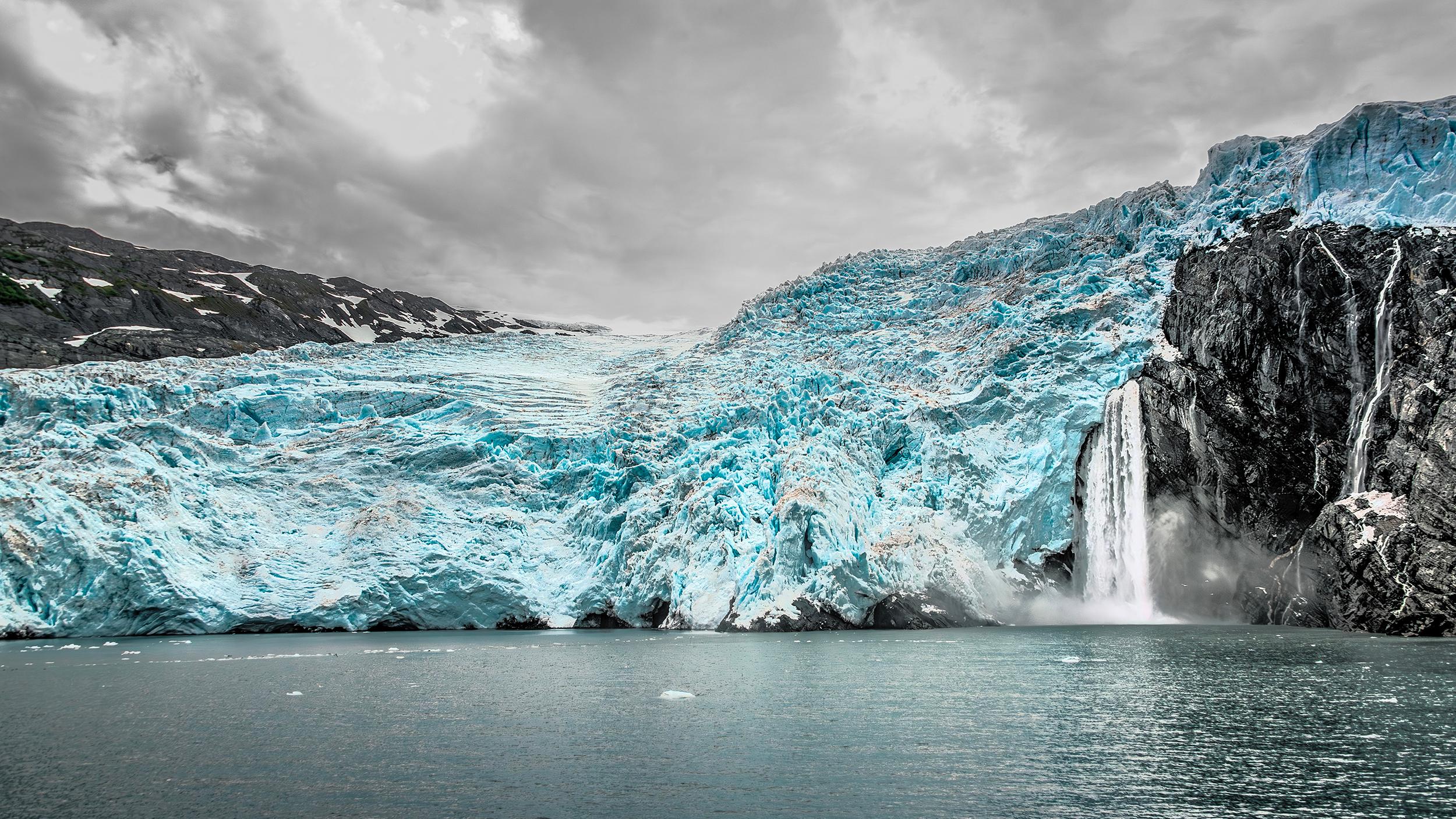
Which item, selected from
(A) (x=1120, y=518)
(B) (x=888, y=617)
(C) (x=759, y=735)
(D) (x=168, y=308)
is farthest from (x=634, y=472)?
(D) (x=168, y=308)

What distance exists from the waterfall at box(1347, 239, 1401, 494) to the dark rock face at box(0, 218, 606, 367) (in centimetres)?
6596

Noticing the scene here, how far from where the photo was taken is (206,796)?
8961 mm

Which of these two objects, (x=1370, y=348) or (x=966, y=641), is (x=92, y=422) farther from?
(x=1370, y=348)

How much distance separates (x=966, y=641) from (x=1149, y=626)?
8843mm

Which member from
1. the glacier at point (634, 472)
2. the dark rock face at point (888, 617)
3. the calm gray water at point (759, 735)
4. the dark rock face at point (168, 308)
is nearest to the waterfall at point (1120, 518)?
the glacier at point (634, 472)

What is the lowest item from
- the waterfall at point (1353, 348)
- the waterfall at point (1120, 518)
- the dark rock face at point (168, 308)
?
the waterfall at point (1120, 518)

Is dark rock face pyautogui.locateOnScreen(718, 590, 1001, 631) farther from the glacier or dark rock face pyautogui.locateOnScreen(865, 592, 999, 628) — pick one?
the glacier

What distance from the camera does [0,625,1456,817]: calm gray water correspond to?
8.53 m

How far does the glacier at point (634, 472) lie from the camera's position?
29.3 m

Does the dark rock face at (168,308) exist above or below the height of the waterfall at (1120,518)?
above

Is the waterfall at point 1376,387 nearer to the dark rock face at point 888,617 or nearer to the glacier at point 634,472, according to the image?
the glacier at point 634,472

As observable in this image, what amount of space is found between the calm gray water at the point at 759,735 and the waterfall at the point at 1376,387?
→ 7.48 meters

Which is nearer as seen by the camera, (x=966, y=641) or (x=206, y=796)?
(x=206, y=796)

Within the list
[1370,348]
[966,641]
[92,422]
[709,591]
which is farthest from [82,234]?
[1370,348]
